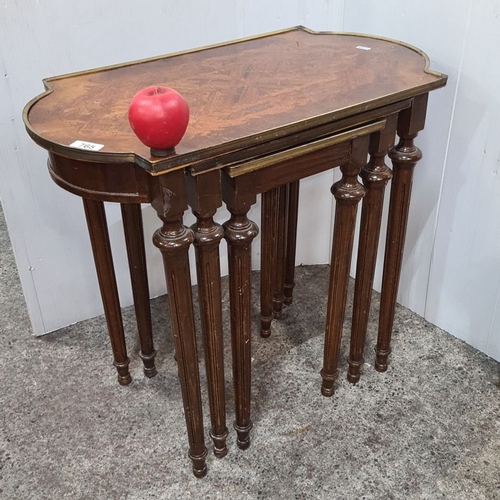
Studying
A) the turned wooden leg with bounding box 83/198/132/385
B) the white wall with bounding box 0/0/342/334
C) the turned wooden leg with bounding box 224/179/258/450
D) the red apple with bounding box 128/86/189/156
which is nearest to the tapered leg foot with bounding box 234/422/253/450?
the turned wooden leg with bounding box 224/179/258/450

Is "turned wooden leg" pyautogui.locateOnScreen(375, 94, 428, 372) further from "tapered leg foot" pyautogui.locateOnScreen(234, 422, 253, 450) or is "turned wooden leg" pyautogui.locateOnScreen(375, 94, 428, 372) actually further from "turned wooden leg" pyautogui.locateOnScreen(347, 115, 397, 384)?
"tapered leg foot" pyautogui.locateOnScreen(234, 422, 253, 450)

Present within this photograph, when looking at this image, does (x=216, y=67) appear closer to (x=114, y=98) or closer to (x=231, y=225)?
(x=114, y=98)

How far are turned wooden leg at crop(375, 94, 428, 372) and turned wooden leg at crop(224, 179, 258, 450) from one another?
0.41 m

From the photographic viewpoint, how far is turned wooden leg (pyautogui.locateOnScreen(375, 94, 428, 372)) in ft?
4.28

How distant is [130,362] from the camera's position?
1.69 m

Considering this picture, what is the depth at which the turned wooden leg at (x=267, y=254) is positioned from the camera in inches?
61.7

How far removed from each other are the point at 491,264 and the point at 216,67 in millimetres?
827

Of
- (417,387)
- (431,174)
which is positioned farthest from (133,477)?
(431,174)

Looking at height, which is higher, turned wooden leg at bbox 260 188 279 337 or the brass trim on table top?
the brass trim on table top

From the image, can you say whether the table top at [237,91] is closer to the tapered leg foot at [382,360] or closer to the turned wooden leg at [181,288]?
the turned wooden leg at [181,288]

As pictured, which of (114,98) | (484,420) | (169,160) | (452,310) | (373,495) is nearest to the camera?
(169,160)

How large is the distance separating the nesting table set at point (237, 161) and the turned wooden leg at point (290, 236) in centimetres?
5

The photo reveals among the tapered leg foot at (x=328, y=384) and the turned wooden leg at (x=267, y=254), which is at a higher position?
the turned wooden leg at (x=267, y=254)

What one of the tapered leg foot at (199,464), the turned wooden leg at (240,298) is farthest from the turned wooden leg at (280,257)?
the tapered leg foot at (199,464)
